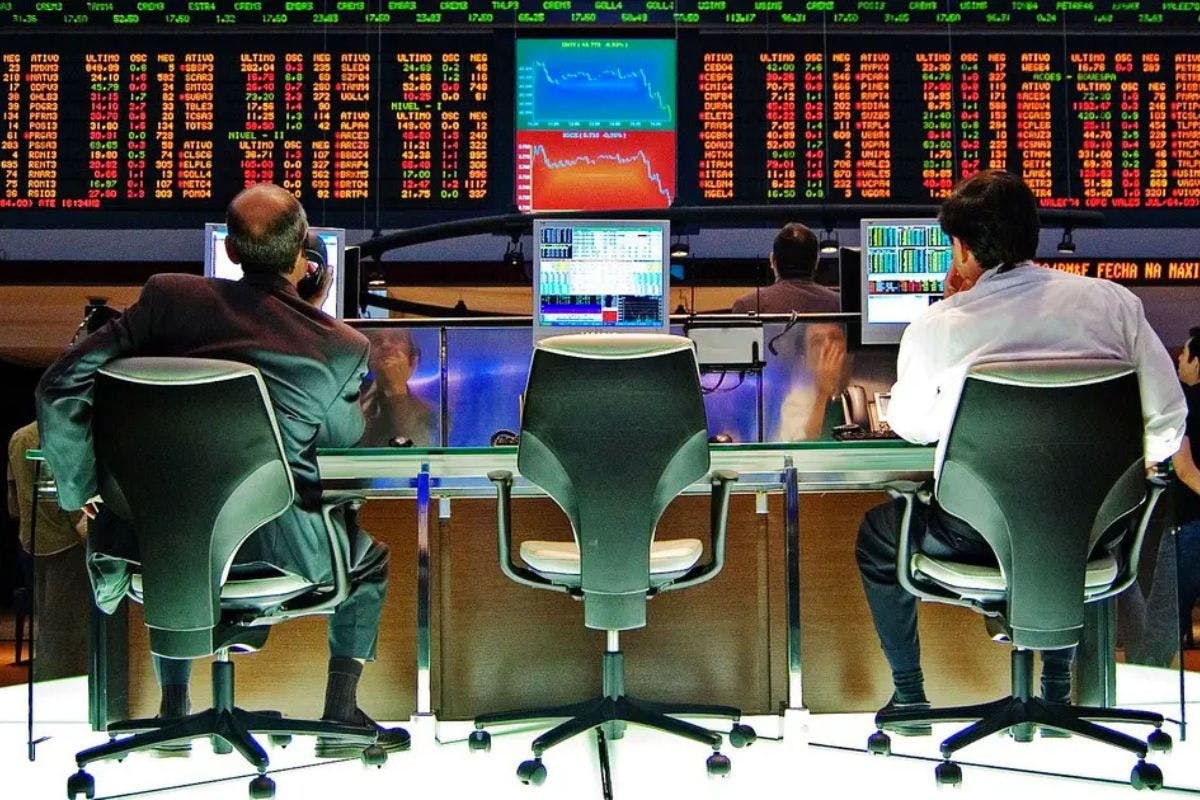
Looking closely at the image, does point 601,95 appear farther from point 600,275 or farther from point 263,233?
point 263,233

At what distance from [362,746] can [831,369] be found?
2154mm

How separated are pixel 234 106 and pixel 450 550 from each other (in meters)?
3.30

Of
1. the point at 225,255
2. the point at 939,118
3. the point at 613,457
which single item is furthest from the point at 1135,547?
the point at 939,118

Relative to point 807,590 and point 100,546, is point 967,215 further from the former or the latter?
point 100,546

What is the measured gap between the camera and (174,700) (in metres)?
2.85

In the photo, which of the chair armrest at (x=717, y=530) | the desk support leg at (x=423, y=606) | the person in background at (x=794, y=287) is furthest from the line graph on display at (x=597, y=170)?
the chair armrest at (x=717, y=530)

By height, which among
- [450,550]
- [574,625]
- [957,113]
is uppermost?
[957,113]

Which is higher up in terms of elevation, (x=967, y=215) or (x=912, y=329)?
(x=967, y=215)

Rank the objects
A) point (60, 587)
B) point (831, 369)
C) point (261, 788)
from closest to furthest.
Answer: point (261, 788) < point (60, 587) < point (831, 369)

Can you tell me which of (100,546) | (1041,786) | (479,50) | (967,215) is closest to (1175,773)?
(1041,786)

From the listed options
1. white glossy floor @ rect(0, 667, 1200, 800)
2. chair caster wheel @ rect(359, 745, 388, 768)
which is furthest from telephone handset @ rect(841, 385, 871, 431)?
chair caster wheel @ rect(359, 745, 388, 768)

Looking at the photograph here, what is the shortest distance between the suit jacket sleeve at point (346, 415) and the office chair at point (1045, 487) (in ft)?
4.14

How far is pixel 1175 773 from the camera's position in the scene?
8.75ft

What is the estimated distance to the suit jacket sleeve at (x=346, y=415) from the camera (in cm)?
252
